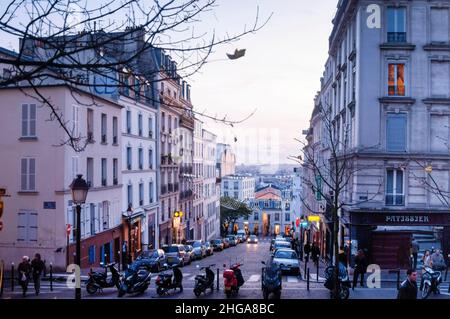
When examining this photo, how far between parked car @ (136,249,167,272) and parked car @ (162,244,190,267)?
452 mm

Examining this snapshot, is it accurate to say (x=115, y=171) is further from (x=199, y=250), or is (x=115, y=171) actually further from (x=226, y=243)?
(x=226, y=243)

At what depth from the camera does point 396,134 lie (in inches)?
556

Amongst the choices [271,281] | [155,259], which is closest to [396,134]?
[271,281]

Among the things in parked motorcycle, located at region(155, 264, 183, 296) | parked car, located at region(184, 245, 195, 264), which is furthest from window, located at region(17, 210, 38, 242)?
parked car, located at region(184, 245, 195, 264)

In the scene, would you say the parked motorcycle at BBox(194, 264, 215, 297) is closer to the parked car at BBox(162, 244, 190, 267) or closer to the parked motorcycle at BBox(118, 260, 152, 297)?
the parked motorcycle at BBox(118, 260, 152, 297)

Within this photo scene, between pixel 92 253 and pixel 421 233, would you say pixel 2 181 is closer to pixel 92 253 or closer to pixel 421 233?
pixel 92 253

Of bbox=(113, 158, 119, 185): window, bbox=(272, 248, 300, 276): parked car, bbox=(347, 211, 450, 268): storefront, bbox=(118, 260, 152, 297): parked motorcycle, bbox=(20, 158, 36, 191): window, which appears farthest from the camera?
bbox=(113, 158, 119, 185): window

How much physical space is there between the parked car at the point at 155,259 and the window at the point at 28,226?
276 inches

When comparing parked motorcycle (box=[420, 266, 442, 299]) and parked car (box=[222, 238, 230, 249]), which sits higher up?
parked motorcycle (box=[420, 266, 442, 299])

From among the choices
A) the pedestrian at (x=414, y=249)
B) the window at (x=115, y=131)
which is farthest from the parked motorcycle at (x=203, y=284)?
the window at (x=115, y=131)

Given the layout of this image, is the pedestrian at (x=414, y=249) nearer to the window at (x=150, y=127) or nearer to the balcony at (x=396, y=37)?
the balcony at (x=396, y=37)

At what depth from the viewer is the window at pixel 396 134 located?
13.9 meters

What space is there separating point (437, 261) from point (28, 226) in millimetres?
9741

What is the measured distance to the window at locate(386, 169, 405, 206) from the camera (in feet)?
44.8
